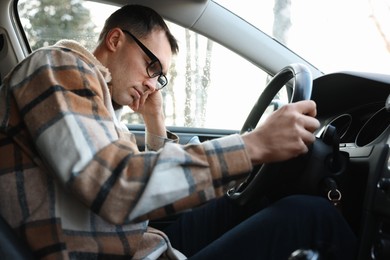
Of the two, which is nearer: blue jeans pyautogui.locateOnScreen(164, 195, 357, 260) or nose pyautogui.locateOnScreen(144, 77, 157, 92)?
blue jeans pyautogui.locateOnScreen(164, 195, 357, 260)

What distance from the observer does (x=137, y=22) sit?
1497mm

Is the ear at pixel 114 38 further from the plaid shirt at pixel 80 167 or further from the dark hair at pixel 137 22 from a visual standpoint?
the plaid shirt at pixel 80 167

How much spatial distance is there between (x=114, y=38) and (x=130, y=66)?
10cm

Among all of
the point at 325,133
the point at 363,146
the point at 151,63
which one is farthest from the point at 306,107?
the point at 151,63

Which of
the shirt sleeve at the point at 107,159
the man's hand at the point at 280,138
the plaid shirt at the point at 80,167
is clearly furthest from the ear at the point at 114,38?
the man's hand at the point at 280,138

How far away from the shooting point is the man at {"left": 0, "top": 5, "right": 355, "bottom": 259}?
888 mm

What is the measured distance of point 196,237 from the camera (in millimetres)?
1552

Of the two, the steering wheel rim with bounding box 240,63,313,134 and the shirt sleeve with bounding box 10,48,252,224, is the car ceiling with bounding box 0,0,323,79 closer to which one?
the steering wheel rim with bounding box 240,63,313,134

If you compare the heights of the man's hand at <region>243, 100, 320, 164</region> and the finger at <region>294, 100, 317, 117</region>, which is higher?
the finger at <region>294, 100, 317, 117</region>

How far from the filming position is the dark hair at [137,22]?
1481 millimetres

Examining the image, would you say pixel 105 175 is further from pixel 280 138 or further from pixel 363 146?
pixel 363 146

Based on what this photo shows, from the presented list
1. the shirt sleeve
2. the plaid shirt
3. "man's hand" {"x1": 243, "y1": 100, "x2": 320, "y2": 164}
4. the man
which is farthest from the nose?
"man's hand" {"x1": 243, "y1": 100, "x2": 320, "y2": 164}

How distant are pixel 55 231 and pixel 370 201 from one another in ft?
2.33

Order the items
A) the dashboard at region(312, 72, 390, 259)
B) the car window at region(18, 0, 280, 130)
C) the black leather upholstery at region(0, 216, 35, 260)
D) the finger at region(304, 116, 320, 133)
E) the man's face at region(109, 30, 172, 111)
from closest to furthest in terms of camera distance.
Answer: the black leather upholstery at region(0, 216, 35, 260) < the finger at region(304, 116, 320, 133) < the dashboard at region(312, 72, 390, 259) < the man's face at region(109, 30, 172, 111) < the car window at region(18, 0, 280, 130)
